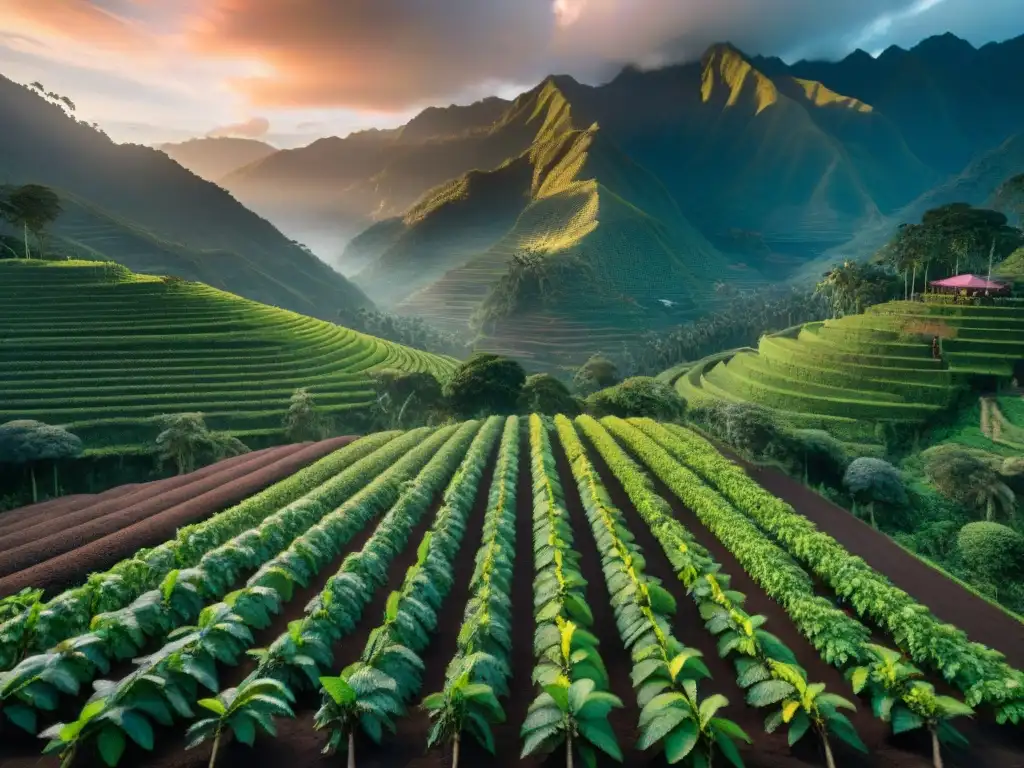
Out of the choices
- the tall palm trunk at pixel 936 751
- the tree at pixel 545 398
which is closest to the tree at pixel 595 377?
the tree at pixel 545 398

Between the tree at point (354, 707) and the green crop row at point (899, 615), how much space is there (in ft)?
30.2

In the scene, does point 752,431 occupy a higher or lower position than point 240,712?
lower

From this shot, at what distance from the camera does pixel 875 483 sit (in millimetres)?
30484

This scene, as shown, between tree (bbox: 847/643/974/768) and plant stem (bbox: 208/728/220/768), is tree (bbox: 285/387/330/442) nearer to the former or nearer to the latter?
plant stem (bbox: 208/728/220/768)

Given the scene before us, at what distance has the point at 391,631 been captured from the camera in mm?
10781

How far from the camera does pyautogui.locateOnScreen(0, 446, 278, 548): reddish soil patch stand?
2119 cm

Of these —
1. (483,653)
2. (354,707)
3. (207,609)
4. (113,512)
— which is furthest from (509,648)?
(113,512)

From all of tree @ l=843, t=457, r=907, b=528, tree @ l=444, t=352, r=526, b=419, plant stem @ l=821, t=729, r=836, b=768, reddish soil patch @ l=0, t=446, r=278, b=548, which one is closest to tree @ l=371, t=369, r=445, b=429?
tree @ l=444, t=352, r=526, b=419

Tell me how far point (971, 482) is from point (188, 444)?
43904 mm

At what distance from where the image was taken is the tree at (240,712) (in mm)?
8188

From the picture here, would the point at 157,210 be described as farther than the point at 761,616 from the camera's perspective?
Yes

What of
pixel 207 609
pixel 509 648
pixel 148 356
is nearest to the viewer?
pixel 207 609

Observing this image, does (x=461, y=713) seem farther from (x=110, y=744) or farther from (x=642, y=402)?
(x=642, y=402)

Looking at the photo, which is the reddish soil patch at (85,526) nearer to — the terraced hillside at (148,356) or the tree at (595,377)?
the terraced hillside at (148,356)
